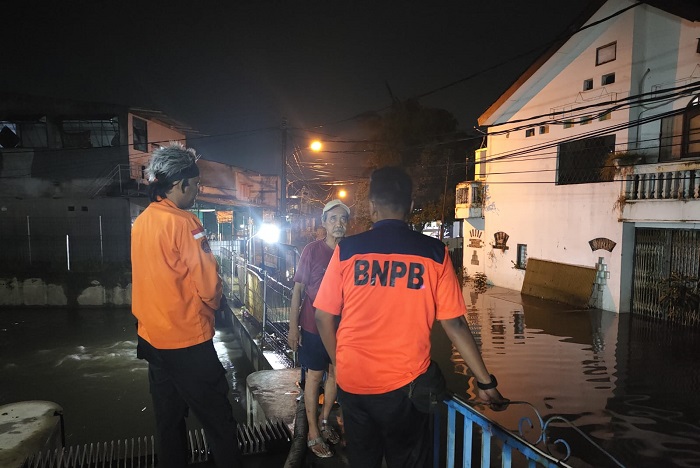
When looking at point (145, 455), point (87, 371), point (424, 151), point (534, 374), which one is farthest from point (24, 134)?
point (534, 374)

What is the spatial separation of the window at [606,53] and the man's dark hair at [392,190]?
14.1 metres

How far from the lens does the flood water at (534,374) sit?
211 inches

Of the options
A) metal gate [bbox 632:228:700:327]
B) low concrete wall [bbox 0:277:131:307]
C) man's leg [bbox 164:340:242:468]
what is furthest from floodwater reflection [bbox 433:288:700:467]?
low concrete wall [bbox 0:277:131:307]

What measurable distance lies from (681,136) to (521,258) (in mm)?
6440

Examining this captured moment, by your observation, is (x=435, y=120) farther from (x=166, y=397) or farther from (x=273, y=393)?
(x=166, y=397)

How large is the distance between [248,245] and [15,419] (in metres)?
9.12

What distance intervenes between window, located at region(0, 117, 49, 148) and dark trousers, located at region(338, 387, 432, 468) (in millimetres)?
24129

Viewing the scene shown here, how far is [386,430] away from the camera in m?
1.99

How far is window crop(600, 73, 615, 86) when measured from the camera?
12.7 metres

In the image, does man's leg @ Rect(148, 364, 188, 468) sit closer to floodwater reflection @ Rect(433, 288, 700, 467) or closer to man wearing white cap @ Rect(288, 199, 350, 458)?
man wearing white cap @ Rect(288, 199, 350, 458)

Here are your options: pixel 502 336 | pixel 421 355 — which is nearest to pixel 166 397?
pixel 421 355

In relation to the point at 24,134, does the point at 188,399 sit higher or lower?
lower

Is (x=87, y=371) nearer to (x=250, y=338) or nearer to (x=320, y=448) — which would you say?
(x=250, y=338)

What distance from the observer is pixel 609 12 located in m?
13.0
